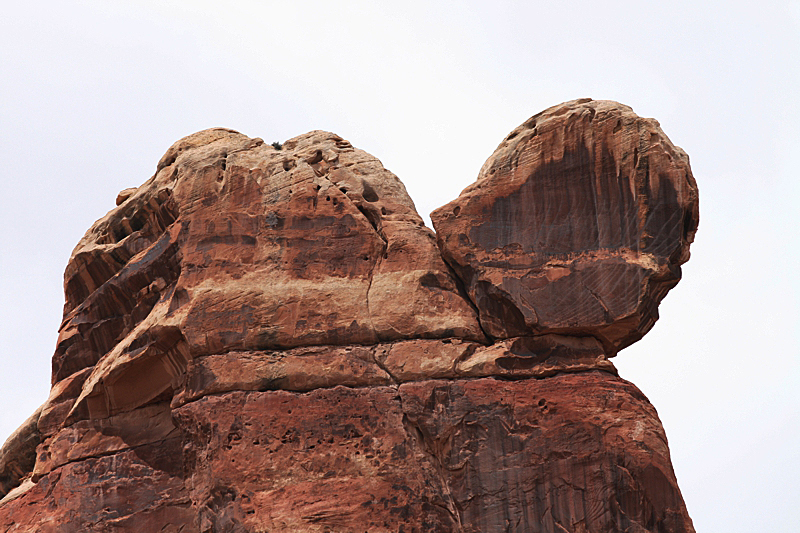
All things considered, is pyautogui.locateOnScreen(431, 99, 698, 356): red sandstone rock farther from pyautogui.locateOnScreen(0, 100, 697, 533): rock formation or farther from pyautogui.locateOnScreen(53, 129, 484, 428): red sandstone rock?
pyautogui.locateOnScreen(53, 129, 484, 428): red sandstone rock

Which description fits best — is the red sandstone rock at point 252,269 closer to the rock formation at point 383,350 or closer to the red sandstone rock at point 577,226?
the rock formation at point 383,350

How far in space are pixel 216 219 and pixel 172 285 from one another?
1.55 metres

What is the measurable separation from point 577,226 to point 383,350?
399cm

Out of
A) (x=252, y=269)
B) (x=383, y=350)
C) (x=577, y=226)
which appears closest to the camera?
(x=383, y=350)

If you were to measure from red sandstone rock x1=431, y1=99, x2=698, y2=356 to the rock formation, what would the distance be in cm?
4

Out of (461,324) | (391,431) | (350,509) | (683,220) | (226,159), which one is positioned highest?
(226,159)

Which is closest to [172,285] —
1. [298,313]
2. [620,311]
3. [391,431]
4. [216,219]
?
[216,219]

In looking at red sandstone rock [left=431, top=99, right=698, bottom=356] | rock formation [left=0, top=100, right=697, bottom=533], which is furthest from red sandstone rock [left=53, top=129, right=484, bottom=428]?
red sandstone rock [left=431, top=99, right=698, bottom=356]

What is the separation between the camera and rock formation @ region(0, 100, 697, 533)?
18.8 meters

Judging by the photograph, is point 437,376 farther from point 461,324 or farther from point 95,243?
point 95,243

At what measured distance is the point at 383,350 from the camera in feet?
65.3

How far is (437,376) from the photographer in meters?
19.6

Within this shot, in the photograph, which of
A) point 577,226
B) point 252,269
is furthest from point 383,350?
point 577,226

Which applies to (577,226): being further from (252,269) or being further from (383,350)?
(252,269)
